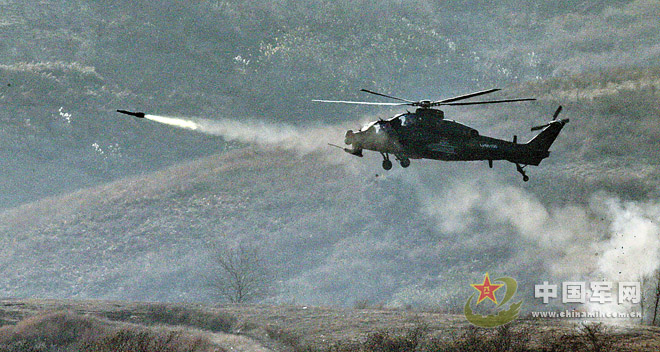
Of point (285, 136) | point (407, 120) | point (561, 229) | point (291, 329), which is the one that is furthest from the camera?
point (285, 136)

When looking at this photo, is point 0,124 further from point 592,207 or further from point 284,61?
point 592,207

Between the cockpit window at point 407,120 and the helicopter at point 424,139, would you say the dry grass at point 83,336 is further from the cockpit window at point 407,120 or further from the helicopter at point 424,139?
the cockpit window at point 407,120

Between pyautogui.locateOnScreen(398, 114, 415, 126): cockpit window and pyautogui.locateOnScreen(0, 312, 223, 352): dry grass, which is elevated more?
pyautogui.locateOnScreen(398, 114, 415, 126): cockpit window

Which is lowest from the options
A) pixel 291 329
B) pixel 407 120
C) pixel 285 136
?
pixel 291 329

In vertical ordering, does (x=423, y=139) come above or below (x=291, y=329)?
above

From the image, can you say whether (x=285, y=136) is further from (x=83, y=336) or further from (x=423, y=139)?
(x=423, y=139)

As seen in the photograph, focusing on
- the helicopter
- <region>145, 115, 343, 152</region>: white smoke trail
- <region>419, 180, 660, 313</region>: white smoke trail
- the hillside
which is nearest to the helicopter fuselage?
the helicopter

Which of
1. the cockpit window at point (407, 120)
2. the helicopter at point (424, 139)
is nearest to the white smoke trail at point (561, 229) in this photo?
the helicopter at point (424, 139)

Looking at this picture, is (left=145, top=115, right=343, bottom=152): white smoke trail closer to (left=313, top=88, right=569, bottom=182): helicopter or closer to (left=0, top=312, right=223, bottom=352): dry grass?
(left=0, top=312, right=223, bottom=352): dry grass

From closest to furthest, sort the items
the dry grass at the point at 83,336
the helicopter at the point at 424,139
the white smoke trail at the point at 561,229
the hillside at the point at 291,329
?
the hillside at the point at 291,329, the dry grass at the point at 83,336, the helicopter at the point at 424,139, the white smoke trail at the point at 561,229

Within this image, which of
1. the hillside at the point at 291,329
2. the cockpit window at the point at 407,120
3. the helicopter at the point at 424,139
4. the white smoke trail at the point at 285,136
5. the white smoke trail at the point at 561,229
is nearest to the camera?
the hillside at the point at 291,329

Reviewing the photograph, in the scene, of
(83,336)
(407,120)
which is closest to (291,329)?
(83,336)

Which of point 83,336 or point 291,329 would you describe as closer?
point 83,336

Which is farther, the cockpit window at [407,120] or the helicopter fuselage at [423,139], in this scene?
the cockpit window at [407,120]
